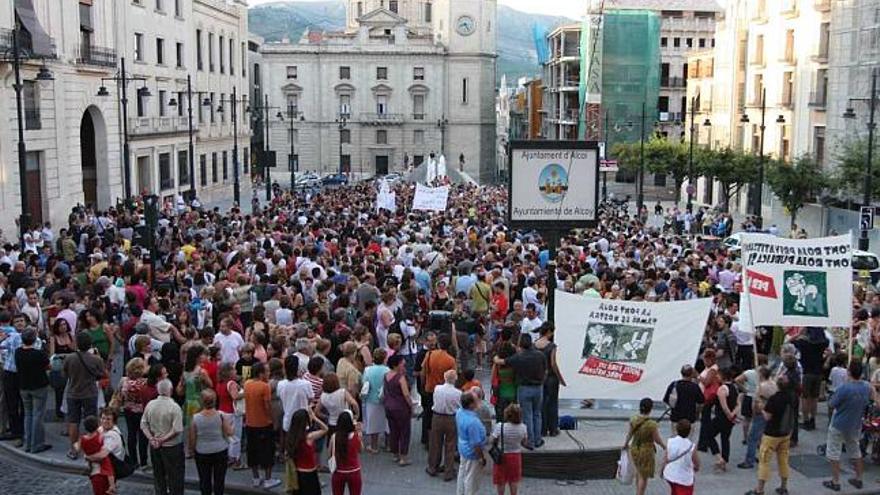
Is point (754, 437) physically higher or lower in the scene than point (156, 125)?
lower

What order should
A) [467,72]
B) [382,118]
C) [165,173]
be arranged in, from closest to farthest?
[165,173] < [382,118] < [467,72]

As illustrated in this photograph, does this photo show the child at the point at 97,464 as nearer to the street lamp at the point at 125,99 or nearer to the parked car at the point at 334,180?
the street lamp at the point at 125,99

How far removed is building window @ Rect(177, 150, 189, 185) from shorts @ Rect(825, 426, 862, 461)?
42.7 m

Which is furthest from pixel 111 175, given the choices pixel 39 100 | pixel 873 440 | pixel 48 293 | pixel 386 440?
pixel 873 440

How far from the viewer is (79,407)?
11.6 m

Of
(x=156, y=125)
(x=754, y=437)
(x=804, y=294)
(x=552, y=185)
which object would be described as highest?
(x=156, y=125)

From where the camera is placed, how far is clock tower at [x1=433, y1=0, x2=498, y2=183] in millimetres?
90750

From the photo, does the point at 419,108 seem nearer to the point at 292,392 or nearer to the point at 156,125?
the point at 156,125

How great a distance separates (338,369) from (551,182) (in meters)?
4.01

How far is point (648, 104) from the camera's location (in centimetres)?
6856

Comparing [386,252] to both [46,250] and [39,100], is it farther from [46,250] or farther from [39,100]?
[39,100]

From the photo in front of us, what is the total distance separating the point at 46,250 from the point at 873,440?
16.5 m

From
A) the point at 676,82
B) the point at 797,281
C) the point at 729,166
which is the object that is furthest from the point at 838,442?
the point at 676,82

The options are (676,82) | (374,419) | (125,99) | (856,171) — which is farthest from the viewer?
(676,82)
